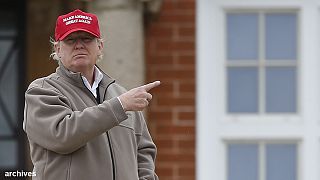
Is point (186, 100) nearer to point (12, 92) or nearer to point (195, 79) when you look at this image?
point (195, 79)

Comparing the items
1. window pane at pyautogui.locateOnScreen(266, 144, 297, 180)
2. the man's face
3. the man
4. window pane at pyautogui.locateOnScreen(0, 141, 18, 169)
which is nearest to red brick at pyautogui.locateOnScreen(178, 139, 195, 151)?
window pane at pyautogui.locateOnScreen(266, 144, 297, 180)

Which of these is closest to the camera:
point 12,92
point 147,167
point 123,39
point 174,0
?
point 147,167

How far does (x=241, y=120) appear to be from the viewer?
22.7 ft

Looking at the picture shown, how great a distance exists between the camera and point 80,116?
142 inches

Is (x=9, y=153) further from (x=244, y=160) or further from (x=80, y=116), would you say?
(x=80, y=116)

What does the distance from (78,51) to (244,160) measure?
3.36 m

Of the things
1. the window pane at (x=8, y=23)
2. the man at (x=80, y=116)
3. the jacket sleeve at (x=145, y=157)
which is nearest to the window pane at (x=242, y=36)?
the window pane at (x=8, y=23)

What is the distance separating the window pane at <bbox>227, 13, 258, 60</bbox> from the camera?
691cm

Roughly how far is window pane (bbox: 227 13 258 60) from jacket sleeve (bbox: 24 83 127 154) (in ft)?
10.8

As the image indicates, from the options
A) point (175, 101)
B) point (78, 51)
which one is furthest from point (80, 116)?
point (175, 101)

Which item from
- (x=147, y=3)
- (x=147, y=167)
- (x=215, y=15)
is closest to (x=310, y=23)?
(x=215, y=15)

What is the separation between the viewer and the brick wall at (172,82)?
6.89 metres

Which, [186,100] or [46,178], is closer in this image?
[46,178]

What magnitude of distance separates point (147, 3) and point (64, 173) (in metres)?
2.98
